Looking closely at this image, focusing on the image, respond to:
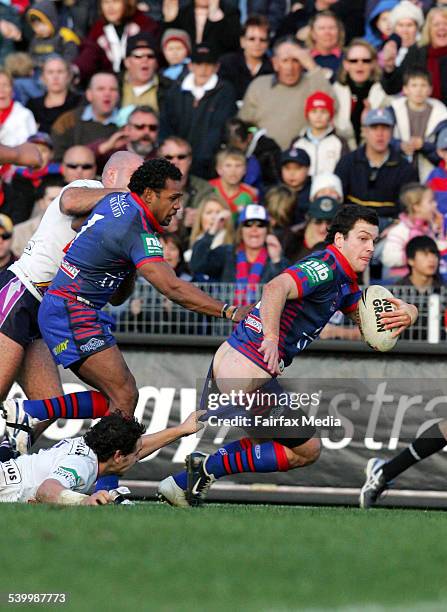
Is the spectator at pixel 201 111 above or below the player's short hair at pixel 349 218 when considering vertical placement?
above

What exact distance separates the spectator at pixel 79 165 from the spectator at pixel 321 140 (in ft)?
7.03

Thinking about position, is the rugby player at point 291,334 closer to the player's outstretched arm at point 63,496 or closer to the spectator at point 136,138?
the player's outstretched arm at point 63,496

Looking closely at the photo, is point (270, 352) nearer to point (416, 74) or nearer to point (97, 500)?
point (97, 500)

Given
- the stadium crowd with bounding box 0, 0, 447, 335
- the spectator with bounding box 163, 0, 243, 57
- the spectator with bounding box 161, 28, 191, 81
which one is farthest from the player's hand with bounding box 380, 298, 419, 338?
the spectator with bounding box 163, 0, 243, 57

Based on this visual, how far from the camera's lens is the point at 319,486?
1180 centimetres

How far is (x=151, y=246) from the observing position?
867 centimetres

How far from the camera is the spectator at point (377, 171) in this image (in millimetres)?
13766

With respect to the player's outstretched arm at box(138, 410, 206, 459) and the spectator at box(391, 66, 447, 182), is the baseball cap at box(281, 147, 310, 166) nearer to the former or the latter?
the spectator at box(391, 66, 447, 182)

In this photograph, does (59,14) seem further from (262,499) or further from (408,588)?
(408,588)

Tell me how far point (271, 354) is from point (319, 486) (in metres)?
3.83

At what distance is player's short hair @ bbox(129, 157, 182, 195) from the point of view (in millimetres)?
8797

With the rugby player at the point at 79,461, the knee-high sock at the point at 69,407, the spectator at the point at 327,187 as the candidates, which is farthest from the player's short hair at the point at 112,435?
the spectator at the point at 327,187

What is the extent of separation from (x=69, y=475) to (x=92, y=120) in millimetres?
8102

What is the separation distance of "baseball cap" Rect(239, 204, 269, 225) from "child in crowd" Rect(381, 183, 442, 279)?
1.17 m
